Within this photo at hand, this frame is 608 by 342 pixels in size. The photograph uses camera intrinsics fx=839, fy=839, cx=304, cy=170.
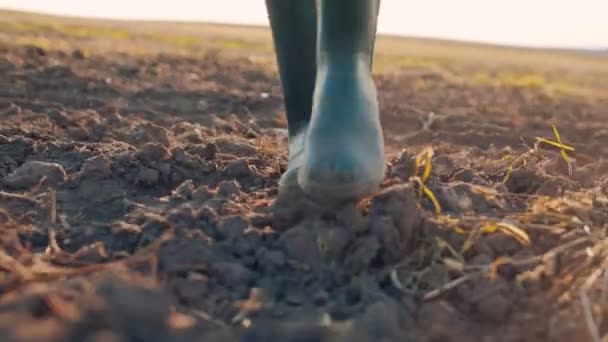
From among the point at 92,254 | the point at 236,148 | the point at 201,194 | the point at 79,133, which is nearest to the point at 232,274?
the point at 92,254

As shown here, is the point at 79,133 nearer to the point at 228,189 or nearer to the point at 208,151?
the point at 208,151

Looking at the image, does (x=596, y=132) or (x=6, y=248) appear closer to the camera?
(x=6, y=248)

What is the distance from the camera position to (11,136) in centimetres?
280

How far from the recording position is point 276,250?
5.45ft

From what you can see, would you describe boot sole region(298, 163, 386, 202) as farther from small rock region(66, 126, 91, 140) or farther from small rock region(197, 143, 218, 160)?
small rock region(66, 126, 91, 140)

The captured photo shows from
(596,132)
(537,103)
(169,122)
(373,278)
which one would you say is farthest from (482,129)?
(373,278)

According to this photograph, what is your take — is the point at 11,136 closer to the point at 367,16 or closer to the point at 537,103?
the point at 367,16

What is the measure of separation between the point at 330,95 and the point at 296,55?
38 cm

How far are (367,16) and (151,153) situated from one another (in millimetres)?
773

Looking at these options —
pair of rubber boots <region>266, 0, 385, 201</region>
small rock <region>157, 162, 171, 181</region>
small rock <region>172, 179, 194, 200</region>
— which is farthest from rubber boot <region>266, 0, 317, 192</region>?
small rock <region>157, 162, 171, 181</region>

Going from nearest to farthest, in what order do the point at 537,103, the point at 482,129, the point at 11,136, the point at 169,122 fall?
the point at 11,136, the point at 169,122, the point at 482,129, the point at 537,103

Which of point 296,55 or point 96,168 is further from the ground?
point 296,55

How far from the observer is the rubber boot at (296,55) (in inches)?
84.9

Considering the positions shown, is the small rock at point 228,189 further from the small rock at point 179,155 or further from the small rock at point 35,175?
the small rock at point 35,175
